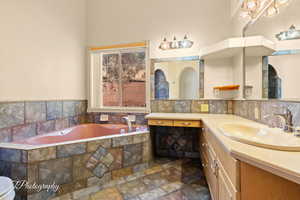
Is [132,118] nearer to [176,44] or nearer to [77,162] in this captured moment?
[77,162]

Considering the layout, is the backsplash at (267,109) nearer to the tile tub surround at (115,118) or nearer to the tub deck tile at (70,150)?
the tile tub surround at (115,118)

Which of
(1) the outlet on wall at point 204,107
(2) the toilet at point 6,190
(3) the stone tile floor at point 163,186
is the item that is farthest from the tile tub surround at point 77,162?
(1) the outlet on wall at point 204,107

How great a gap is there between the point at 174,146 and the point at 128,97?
1.29 metres

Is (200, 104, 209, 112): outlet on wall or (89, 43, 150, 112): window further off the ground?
(89, 43, 150, 112): window

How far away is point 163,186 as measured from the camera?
1883 millimetres

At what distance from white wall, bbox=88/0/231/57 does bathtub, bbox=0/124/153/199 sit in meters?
1.73

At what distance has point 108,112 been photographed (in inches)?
120

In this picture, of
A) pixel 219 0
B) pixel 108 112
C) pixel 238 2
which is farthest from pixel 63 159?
pixel 219 0

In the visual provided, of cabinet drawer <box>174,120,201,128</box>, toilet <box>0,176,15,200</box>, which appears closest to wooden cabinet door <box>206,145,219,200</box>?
cabinet drawer <box>174,120,201,128</box>

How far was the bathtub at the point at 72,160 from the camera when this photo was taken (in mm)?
1522

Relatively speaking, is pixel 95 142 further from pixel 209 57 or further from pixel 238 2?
pixel 238 2

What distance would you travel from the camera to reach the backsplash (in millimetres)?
1108

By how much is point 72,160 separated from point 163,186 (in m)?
1.11

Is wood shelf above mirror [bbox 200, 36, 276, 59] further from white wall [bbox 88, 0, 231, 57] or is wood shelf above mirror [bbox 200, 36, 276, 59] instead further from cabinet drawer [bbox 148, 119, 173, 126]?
cabinet drawer [bbox 148, 119, 173, 126]
